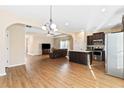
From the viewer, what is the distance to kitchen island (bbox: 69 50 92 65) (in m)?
7.92

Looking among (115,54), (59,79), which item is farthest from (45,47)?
(115,54)

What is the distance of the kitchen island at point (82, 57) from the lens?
26.0 ft

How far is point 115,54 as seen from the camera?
17.4ft

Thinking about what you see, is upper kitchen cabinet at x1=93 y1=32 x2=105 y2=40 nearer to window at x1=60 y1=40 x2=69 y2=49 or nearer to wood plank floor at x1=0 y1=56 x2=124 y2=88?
wood plank floor at x1=0 y1=56 x2=124 y2=88

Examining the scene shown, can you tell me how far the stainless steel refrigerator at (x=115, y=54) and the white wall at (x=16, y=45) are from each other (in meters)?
5.25

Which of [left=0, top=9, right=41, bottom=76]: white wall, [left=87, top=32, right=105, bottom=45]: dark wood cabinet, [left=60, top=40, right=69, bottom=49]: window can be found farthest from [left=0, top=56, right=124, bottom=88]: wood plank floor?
[left=60, top=40, right=69, bottom=49]: window

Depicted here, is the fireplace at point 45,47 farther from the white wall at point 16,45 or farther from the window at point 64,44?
the white wall at point 16,45

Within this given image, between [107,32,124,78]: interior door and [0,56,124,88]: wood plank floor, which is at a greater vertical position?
[107,32,124,78]: interior door

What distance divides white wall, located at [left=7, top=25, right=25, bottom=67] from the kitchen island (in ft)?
11.6

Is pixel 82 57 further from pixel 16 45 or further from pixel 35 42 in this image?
pixel 35 42

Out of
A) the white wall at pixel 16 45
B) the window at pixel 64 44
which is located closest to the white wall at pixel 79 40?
the window at pixel 64 44

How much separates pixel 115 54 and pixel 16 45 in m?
5.68

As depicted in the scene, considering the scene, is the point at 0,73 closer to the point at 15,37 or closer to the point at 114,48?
the point at 15,37
